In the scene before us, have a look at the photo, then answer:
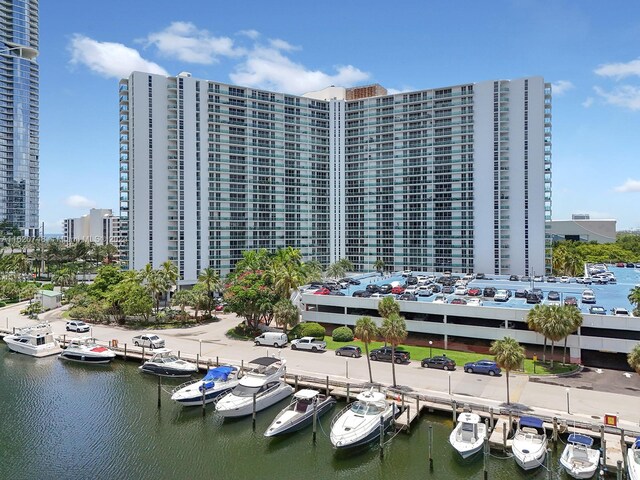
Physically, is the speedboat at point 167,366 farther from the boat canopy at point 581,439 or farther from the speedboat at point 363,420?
the boat canopy at point 581,439

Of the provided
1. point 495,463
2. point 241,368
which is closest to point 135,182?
point 241,368

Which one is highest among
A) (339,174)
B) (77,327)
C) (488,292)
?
(339,174)

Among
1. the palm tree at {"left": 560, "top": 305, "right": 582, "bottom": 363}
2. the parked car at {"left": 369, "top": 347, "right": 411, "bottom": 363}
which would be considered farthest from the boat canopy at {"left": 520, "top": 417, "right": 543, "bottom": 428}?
the parked car at {"left": 369, "top": 347, "right": 411, "bottom": 363}

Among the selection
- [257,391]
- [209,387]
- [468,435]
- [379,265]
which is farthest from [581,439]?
[379,265]

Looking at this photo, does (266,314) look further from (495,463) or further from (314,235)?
(314,235)

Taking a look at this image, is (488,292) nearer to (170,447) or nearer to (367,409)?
(367,409)

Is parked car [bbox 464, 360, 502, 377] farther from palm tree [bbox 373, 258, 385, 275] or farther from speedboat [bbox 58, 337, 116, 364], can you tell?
palm tree [bbox 373, 258, 385, 275]
